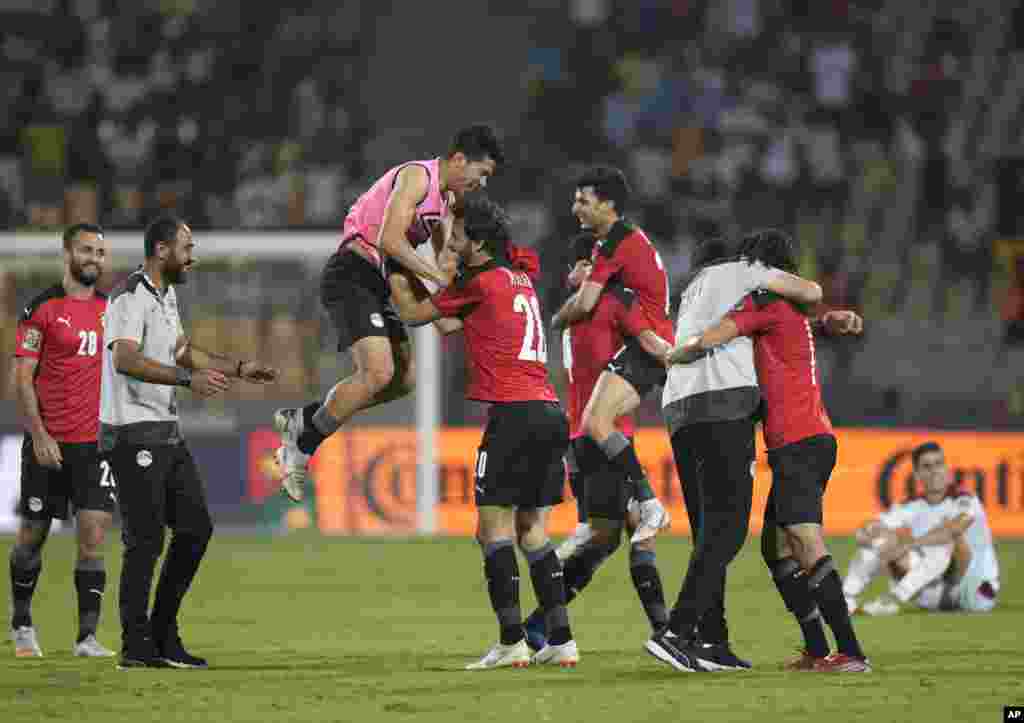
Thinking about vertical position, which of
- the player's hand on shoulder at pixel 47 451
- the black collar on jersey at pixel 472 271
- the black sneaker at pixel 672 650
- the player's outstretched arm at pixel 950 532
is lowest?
the black sneaker at pixel 672 650

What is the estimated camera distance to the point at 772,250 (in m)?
9.50

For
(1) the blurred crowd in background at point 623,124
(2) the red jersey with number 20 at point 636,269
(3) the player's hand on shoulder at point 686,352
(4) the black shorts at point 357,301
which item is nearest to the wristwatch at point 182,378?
(4) the black shorts at point 357,301

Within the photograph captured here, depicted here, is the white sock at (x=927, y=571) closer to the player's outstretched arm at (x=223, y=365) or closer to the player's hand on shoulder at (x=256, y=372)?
the player's outstretched arm at (x=223, y=365)

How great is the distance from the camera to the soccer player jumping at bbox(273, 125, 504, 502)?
32.6ft

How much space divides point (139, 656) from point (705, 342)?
134 inches

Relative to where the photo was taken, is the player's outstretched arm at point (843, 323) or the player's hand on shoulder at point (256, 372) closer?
the player's outstretched arm at point (843, 323)

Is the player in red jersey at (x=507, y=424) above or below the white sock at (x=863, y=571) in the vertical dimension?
above

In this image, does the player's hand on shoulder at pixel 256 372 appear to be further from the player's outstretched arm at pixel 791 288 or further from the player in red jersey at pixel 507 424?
the player's outstretched arm at pixel 791 288

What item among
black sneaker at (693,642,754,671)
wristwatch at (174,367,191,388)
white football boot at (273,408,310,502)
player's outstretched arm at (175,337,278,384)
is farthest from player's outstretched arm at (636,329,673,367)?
wristwatch at (174,367,191,388)

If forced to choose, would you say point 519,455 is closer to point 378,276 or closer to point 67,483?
point 378,276

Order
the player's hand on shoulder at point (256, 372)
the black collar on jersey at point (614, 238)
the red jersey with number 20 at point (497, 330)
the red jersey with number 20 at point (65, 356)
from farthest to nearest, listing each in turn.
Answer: the red jersey with number 20 at point (65, 356), the black collar on jersey at point (614, 238), the player's hand on shoulder at point (256, 372), the red jersey with number 20 at point (497, 330)

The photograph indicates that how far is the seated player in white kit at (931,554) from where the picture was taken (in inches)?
549

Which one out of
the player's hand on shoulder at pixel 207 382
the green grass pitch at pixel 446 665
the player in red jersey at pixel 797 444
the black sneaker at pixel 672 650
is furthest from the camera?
the player's hand on shoulder at pixel 207 382

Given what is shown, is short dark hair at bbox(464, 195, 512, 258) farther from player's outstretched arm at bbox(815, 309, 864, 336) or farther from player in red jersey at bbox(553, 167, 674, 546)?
player's outstretched arm at bbox(815, 309, 864, 336)
